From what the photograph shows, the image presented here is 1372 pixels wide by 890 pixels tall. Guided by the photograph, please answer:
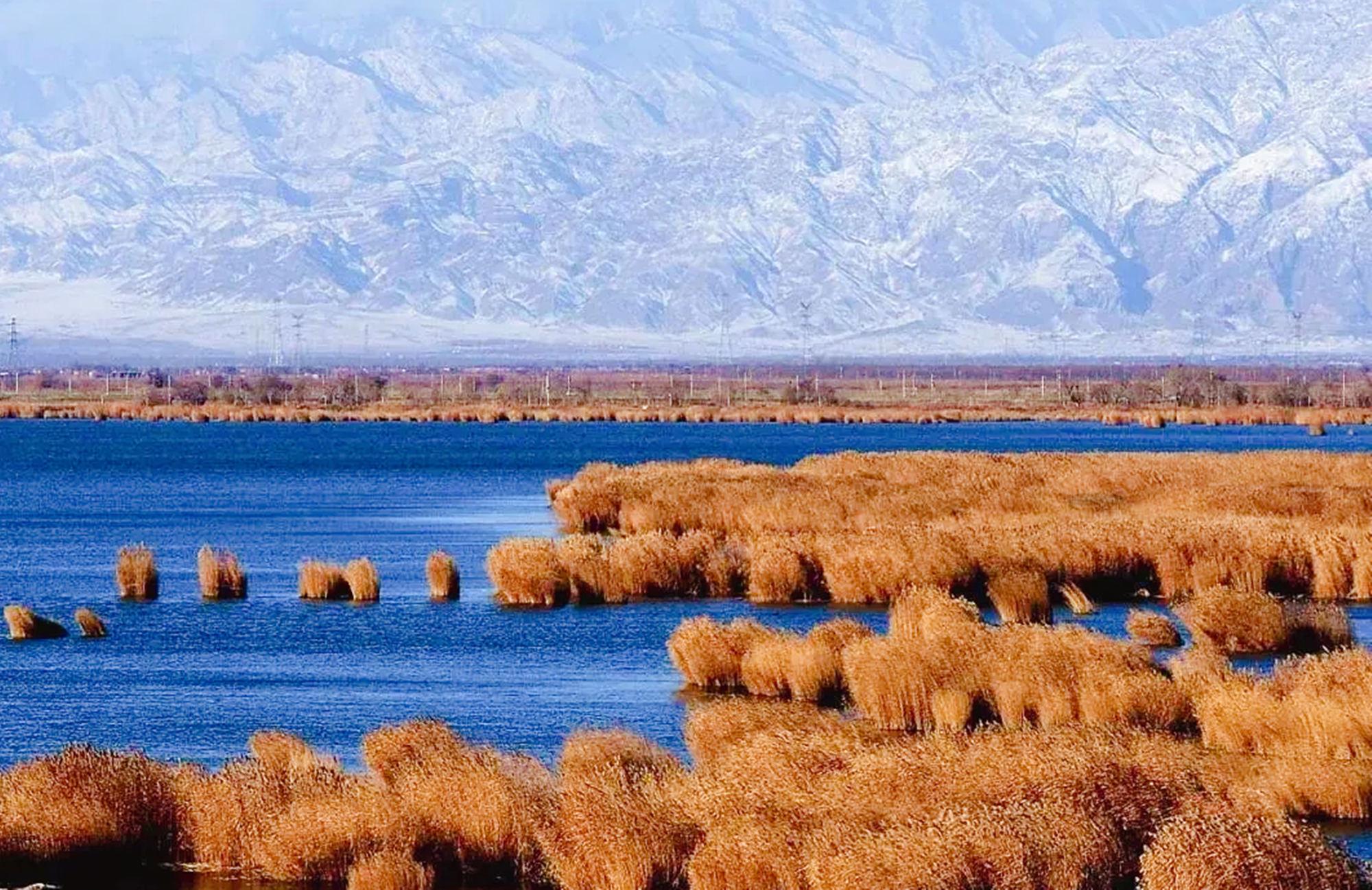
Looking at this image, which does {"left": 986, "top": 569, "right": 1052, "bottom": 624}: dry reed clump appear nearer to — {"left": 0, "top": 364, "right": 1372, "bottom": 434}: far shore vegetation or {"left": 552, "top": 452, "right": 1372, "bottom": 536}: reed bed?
{"left": 552, "top": 452, "right": 1372, "bottom": 536}: reed bed

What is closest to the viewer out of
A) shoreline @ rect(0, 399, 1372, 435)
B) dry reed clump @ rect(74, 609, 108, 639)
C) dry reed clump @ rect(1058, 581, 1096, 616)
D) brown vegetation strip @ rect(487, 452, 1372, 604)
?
dry reed clump @ rect(74, 609, 108, 639)

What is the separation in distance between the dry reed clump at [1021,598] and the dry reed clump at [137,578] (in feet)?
47.2

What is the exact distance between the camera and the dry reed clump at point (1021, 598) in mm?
37281

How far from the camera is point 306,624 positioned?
39.2 m

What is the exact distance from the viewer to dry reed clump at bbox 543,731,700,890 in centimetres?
1841

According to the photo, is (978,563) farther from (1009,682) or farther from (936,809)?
(936,809)

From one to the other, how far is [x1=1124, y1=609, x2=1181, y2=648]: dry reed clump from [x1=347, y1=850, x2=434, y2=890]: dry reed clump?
630 inches

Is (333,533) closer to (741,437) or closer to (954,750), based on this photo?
(954,750)

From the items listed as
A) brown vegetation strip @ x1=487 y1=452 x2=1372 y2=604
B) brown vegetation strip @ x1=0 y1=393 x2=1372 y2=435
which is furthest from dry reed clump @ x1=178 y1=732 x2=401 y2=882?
brown vegetation strip @ x1=0 y1=393 x2=1372 y2=435

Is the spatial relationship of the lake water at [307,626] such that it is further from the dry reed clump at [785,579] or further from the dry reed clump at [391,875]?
the dry reed clump at [391,875]

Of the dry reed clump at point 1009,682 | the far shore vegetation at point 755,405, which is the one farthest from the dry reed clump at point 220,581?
the far shore vegetation at point 755,405

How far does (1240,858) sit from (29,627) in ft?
80.1

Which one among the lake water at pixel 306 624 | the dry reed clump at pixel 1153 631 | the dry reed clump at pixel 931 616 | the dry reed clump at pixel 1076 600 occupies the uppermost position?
the dry reed clump at pixel 931 616

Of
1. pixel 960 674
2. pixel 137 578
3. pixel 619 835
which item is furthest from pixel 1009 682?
pixel 137 578
